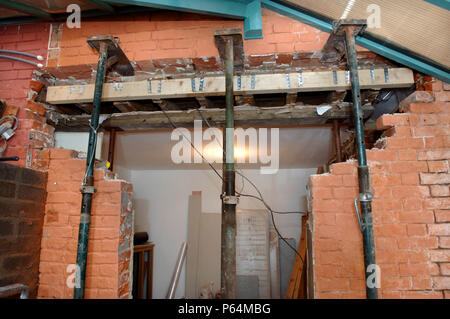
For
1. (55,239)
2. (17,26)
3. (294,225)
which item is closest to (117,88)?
(17,26)

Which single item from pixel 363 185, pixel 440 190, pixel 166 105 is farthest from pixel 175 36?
pixel 440 190

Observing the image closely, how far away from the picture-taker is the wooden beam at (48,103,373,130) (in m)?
2.21

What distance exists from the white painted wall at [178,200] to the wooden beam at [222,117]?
2.64 meters

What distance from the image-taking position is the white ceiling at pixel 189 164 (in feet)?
10.9

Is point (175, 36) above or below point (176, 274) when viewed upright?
above

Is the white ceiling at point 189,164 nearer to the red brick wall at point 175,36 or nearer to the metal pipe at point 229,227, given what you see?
the red brick wall at point 175,36

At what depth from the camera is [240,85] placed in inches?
78.2

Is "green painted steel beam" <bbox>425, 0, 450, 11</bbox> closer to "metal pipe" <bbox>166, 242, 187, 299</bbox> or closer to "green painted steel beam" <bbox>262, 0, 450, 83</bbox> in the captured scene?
"green painted steel beam" <bbox>262, 0, 450, 83</bbox>

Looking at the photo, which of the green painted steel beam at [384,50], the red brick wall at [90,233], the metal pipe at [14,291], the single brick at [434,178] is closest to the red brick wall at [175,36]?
the green painted steel beam at [384,50]

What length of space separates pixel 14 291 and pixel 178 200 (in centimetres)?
363

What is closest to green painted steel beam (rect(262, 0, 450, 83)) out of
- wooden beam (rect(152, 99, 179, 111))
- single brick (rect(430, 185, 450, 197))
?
single brick (rect(430, 185, 450, 197))

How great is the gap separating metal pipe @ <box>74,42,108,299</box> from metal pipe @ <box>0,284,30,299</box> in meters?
0.36

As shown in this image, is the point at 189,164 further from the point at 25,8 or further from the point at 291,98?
the point at 25,8

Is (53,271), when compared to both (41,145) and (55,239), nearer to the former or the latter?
(55,239)
